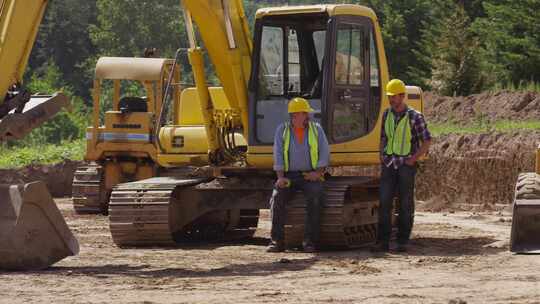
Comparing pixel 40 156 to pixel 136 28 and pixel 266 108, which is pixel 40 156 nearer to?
pixel 266 108

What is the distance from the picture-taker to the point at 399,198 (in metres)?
14.3

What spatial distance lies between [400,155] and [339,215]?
39.0 inches

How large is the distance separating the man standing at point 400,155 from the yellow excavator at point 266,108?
520mm

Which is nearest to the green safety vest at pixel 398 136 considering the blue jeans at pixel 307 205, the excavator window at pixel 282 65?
the blue jeans at pixel 307 205

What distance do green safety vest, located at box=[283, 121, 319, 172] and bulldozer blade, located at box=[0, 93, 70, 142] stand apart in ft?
9.11

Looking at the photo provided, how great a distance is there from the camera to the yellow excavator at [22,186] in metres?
12.0

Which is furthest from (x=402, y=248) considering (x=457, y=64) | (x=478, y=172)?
(x=457, y=64)

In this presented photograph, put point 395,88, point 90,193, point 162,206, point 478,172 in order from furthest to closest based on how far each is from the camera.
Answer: point 478,172, point 90,193, point 162,206, point 395,88

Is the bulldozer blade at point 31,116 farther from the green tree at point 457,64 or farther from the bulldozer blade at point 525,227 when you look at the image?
the green tree at point 457,64

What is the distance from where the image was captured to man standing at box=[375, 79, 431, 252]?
46.2 ft

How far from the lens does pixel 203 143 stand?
57.4ft

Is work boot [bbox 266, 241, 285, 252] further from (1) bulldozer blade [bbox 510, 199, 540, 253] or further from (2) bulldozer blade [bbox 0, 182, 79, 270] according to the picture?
(2) bulldozer blade [bbox 0, 182, 79, 270]

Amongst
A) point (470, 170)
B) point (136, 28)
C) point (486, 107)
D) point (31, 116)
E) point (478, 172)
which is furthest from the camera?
point (136, 28)

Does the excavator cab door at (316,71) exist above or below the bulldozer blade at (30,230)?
above
